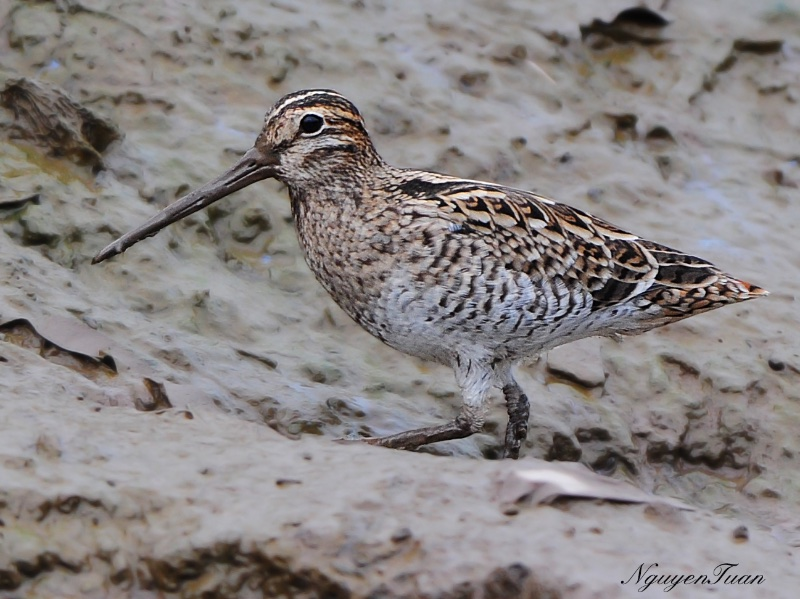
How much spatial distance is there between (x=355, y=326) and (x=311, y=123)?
1166 millimetres

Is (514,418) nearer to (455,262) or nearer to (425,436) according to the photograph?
(425,436)

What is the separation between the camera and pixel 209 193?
5.62 m

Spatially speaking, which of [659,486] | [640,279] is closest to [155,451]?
[640,279]

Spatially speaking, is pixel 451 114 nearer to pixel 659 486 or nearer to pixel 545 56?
pixel 545 56

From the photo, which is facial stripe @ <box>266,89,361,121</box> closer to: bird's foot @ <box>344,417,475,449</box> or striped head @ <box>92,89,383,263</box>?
striped head @ <box>92,89,383,263</box>

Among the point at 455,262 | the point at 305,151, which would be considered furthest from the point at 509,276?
the point at 305,151

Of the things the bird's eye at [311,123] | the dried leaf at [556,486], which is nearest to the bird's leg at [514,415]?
the bird's eye at [311,123]

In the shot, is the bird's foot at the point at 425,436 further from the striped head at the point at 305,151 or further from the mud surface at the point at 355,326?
the striped head at the point at 305,151
